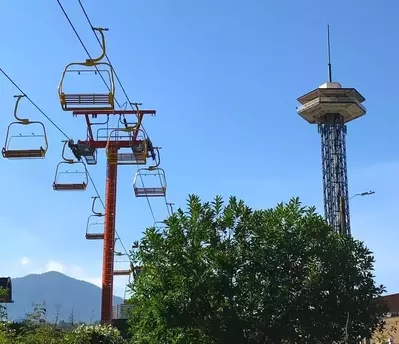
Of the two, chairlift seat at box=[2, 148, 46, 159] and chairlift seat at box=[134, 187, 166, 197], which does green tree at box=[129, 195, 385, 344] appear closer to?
chairlift seat at box=[2, 148, 46, 159]

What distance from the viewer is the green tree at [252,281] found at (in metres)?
15.4

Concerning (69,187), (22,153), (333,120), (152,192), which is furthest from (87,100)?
(333,120)

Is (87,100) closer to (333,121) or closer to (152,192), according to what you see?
(152,192)

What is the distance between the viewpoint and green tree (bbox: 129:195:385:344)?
15352 millimetres

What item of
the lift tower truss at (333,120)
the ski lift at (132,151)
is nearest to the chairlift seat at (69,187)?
the ski lift at (132,151)

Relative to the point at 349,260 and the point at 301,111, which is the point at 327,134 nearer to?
the point at 301,111

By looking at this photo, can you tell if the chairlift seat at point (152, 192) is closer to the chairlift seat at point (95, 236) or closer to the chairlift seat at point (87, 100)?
the chairlift seat at point (95, 236)

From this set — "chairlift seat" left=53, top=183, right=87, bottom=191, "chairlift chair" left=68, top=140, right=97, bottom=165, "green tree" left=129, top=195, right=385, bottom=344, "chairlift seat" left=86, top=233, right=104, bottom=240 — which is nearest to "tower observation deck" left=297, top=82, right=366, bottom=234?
"chairlift seat" left=86, top=233, right=104, bottom=240

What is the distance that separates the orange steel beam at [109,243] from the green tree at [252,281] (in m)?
16.0

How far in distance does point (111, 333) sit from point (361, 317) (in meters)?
10.5

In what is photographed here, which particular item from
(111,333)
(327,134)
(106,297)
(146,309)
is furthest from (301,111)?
(146,309)

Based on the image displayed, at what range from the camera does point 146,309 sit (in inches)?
625

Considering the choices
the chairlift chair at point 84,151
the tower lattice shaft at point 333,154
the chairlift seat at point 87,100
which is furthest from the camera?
the tower lattice shaft at point 333,154

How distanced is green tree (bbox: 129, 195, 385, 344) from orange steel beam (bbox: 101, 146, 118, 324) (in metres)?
16.0
